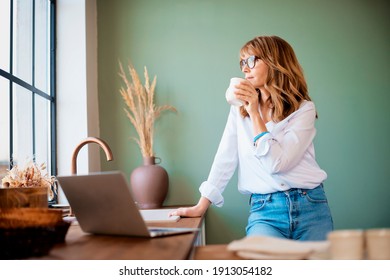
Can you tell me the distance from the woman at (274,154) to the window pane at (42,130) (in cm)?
128

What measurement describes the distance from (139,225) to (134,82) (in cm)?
204

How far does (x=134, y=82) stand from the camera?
112 inches

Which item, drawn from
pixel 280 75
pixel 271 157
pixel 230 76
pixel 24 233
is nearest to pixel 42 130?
pixel 230 76

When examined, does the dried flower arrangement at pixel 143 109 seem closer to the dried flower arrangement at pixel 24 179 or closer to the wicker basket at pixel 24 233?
the dried flower arrangement at pixel 24 179

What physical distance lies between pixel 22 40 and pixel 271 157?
166 cm

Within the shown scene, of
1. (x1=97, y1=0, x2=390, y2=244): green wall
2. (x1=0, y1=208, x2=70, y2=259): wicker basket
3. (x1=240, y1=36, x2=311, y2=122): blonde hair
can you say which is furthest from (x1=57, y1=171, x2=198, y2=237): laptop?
(x1=97, y1=0, x2=390, y2=244): green wall

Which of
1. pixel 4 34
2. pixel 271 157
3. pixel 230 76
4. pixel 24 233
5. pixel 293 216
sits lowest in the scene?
pixel 293 216

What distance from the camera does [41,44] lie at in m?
2.70

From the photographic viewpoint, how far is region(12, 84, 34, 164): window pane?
2256 millimetres

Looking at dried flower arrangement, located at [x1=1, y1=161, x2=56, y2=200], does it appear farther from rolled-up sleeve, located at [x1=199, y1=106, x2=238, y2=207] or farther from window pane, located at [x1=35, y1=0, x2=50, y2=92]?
window pane, located at [x1=35, y1=0, x2=50, y2=92]

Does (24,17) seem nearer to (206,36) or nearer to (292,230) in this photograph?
(206,36)

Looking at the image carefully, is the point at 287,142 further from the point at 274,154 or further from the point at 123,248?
the point at 123,248

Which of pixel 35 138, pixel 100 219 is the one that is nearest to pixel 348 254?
pixel 100 219

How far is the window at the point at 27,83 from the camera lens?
2.16 metres
